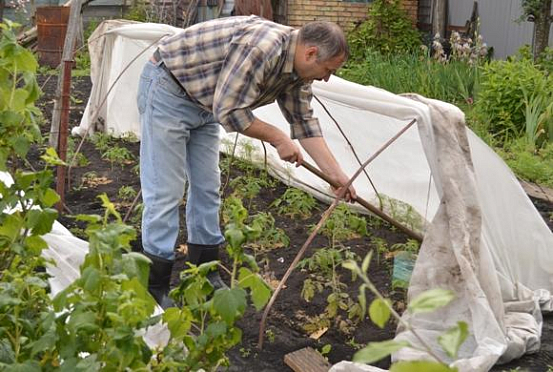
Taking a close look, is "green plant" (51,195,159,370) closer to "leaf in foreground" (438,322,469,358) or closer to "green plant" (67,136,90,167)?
"leaf in foreground" (438,322,469,358)

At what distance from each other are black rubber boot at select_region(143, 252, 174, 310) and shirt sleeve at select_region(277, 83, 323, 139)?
2.57 feet

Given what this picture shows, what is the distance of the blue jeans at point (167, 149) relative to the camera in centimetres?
371

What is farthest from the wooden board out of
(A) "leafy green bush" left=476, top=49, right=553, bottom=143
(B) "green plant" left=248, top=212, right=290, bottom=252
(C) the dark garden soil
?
(B) "green plant" left=248, top=212, right=290, bottom=252

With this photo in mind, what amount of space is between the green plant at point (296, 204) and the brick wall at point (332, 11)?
8.16 meters

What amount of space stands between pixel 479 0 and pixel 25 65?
1136 cm

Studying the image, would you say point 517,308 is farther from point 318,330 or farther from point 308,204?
point 308,204

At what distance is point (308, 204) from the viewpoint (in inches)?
209

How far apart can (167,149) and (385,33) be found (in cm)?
939

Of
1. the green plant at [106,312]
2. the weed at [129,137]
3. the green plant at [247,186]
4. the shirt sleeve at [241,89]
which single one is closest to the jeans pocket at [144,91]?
the shirt sleeve at [241,89]

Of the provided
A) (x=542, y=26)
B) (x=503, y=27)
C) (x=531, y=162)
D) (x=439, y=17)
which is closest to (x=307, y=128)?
(x=531, y=162)

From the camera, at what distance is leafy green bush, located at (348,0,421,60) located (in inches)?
491

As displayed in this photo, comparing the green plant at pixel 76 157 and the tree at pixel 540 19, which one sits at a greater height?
the tree at pixel 540 19

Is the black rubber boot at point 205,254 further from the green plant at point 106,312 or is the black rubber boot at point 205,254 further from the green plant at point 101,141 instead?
the green plant at point 101,141

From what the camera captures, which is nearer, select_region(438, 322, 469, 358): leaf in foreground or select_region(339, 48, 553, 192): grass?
select_region(438, 322, 469, 358): leaf in foreground
